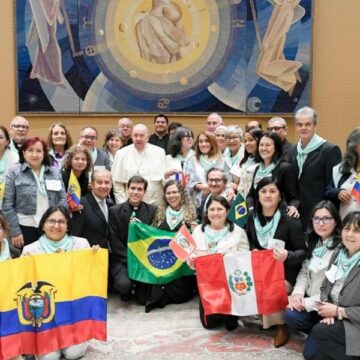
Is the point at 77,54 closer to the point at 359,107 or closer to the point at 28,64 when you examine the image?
the point at 28,64

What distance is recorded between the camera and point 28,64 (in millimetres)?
7965

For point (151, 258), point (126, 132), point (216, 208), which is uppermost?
point (126, 132)

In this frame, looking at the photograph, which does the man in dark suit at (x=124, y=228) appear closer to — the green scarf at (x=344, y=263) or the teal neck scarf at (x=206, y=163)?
the teal neck scarf at (x=206, y=163)

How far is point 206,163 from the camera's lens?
5.51 metres

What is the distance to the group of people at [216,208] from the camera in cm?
352

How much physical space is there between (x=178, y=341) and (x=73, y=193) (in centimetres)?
169

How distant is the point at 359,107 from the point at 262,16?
2030mm

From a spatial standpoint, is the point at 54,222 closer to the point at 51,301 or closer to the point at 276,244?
the point at 51,301

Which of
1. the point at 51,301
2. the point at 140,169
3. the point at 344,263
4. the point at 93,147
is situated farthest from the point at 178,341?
the point at 93,147

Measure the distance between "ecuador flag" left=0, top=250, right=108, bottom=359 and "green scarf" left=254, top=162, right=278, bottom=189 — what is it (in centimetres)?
160

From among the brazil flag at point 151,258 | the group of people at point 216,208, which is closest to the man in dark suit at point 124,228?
the group of people at point 216,208

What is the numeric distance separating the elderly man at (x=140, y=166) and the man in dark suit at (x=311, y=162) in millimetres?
1618

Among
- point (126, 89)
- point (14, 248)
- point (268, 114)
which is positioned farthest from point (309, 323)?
point (126, 89)

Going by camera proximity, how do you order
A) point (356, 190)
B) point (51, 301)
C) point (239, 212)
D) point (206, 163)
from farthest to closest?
point (206, 163) < point (239, 212) < point (356, 190) < point (51, 301)
